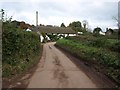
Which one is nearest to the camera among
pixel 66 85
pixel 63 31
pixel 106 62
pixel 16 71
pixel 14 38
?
pixel 66 85

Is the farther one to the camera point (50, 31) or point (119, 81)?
point (50, 31)

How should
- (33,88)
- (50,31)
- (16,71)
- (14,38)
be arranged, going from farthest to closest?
(50,31)
(14,38)
(16,71)
(33,88)

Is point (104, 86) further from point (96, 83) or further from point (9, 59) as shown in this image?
point (9, 59)

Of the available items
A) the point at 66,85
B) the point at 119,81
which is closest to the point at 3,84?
the point at 66,85

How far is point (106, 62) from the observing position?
18016 mm

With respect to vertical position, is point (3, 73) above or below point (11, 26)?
below

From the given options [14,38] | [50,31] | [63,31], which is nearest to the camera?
[14,38]

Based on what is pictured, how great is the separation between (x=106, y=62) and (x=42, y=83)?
23.3 ft

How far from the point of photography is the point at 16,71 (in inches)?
597

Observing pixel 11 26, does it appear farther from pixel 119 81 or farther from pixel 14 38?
pixel 119 81

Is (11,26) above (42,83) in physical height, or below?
above

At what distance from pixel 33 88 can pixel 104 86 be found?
3185 mm

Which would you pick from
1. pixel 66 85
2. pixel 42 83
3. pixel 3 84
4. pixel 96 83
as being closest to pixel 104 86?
pixel 96 83

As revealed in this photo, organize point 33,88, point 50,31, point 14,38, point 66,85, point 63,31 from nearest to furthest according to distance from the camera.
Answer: point 33,88 < point 66,85 < point 14,38 < point 50,31 < point 63,31
